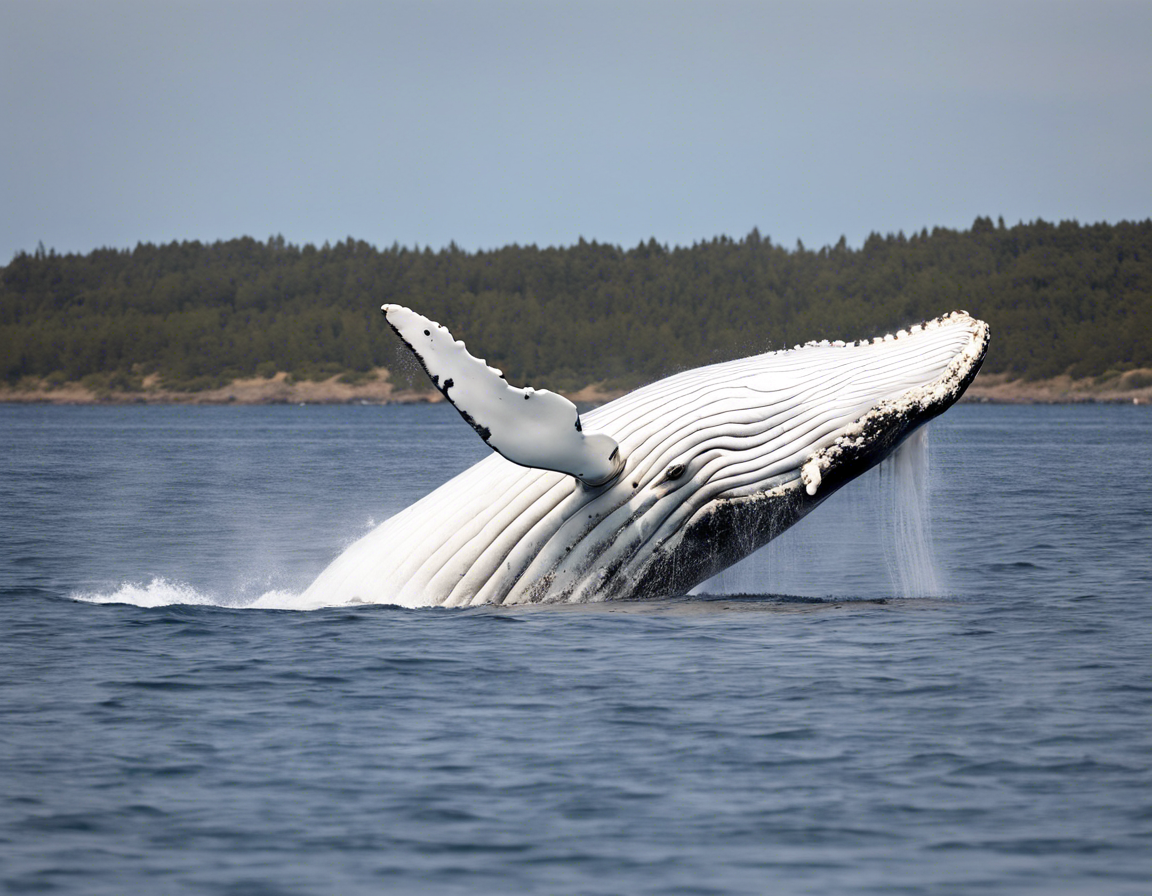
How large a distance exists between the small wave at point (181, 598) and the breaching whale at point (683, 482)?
2881mm

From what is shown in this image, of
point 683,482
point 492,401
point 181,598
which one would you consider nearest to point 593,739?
point 492,401

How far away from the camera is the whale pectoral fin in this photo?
10477mm

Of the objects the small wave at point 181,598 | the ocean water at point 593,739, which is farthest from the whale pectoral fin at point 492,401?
the small wave at point 181,598

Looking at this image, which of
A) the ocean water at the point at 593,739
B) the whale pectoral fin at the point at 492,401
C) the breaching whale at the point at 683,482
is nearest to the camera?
the ocean water at the point at 593,739

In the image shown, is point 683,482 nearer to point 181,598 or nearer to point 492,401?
point 492,401

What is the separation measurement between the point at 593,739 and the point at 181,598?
25.3 feet

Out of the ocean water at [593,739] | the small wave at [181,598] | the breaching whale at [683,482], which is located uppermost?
the breaching whale at [683,482]

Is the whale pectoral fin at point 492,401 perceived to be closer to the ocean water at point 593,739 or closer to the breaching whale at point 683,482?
the breaching whale at point 683,482

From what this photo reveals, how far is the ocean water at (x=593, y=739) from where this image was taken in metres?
7.88

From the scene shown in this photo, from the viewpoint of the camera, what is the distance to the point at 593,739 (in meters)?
10.0

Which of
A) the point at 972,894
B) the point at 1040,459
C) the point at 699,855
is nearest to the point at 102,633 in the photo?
the point at 699,855

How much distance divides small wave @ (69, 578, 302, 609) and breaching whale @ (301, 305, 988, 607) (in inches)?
113

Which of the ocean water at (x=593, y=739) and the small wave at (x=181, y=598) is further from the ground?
the small wave at (x=181, y=598)

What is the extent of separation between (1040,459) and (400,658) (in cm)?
4991
